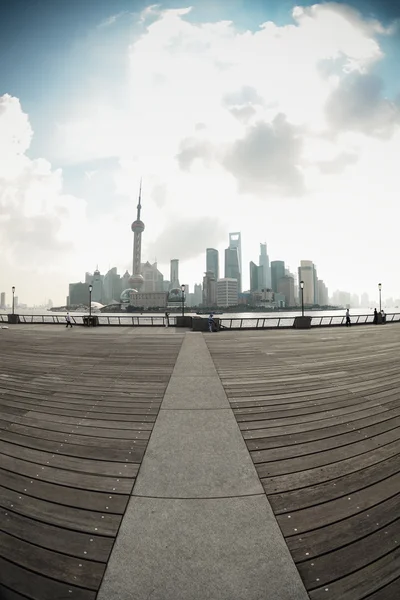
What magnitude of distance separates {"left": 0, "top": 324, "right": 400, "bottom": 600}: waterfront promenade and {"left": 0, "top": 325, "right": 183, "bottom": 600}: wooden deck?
0.02 meters

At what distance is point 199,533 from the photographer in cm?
265

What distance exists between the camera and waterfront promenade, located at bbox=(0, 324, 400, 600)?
89.6 inches

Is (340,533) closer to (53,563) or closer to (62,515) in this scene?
(53,563)

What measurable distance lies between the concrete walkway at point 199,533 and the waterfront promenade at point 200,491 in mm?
13

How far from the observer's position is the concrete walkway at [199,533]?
2.18 m

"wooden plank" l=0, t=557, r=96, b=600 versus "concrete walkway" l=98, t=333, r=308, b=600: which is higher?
"concrete walkway" l=98, t=333, r=308, b=600

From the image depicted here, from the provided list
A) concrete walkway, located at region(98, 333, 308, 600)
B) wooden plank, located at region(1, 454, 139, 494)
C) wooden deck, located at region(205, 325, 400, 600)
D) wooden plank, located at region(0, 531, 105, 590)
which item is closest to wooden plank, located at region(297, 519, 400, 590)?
wooden deck, located at region(205, 325, 400, 600)

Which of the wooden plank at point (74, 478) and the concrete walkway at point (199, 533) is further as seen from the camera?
the wooden plank at point (74, 478)

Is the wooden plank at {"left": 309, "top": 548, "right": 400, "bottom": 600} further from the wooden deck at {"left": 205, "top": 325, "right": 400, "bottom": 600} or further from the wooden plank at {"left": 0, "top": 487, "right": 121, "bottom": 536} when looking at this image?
the wooden plank at {"left": 0, "top": 487, "right": 121, "bottom": 536}

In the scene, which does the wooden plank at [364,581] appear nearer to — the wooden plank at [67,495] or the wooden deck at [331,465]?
the wooden deck at [331,465]

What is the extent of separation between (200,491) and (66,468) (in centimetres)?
213

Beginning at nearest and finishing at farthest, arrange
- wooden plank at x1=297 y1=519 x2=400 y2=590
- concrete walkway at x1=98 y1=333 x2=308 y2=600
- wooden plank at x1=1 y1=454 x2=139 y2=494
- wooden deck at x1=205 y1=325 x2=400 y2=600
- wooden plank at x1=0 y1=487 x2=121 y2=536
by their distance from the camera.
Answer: concrete walkway at x1=98 y1=333 x2=308 y2=600
wooden plank at x1=297 y1=519 x2=400 y2=590
wooden deck at x1=205 y1=325 x2=400 y2=600
wooden plank at x1=0 y1=487 x2=121 y2=536
wooden plank at x1=1 y1=454 x2=139 y2=494

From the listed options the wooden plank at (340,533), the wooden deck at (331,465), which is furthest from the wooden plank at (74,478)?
the wooden plank at (340,533)

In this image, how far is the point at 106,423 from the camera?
17.2 ft
